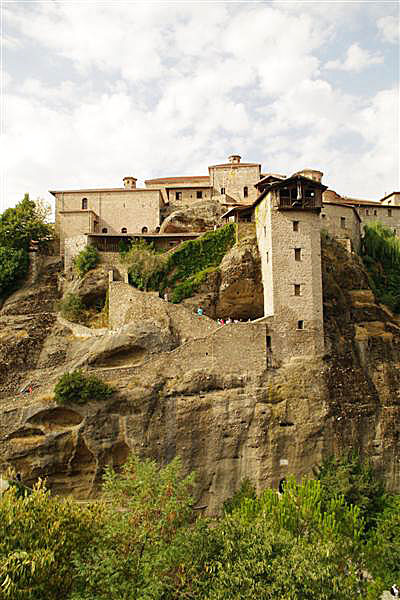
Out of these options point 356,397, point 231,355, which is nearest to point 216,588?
point 231,355

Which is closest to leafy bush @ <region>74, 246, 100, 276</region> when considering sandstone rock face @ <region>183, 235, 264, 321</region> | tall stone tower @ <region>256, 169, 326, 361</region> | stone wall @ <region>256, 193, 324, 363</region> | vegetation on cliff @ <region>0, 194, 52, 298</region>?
vegetation on cliff @ <region>0, 194, 52, 298</region>

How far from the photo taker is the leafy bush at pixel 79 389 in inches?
1036

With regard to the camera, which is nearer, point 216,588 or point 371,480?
point 216,588

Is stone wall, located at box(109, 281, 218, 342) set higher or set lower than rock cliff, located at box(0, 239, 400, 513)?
higher

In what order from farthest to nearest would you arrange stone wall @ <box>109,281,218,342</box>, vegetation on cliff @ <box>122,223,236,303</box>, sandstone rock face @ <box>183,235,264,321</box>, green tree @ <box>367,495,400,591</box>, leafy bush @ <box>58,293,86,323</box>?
vegetation on cliff @ <box>122,223,236,303</box>, leafy bush @ <box>58,293,86,323</box>, sandstone rock face @ <box>183,235,264,321</box>, stone wall @ <box>109,281,218,342</box>, green tree @ <box>367,495,400,591</box>

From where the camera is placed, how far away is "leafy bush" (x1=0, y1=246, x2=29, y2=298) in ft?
118

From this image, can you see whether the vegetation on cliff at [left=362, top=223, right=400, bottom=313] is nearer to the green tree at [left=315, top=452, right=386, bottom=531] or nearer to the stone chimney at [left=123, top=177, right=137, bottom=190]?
the green tree at [left=315, top=452, right=386, bottom=531]

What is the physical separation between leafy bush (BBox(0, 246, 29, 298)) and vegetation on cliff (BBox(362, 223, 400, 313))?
88.9 feet

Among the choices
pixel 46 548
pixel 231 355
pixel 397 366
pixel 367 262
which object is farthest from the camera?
pixel 367 262

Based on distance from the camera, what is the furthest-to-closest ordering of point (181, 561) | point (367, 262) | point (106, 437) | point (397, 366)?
point (367, 262) < point (397, 366) < point (106, 437) < point (181, 561)

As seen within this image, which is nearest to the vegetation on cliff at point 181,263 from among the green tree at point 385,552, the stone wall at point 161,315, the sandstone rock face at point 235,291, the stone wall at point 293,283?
the sandstone rock face at point 235,291

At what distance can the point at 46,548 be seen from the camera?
14.2 meters

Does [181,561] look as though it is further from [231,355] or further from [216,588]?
[231,355]

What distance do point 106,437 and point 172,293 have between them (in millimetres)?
11212
